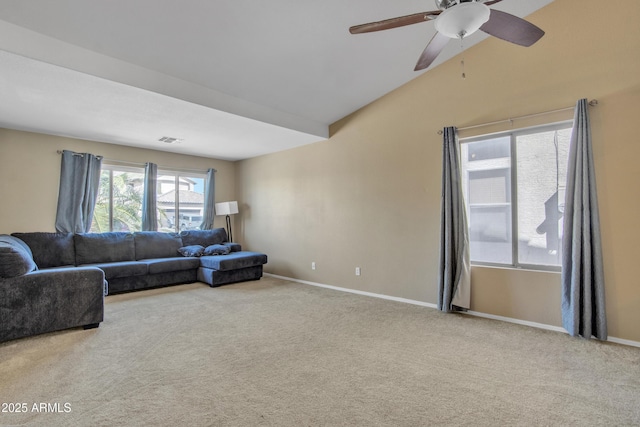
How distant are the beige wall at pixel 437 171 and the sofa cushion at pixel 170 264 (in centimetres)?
150

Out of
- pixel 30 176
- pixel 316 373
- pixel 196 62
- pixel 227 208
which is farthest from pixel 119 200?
pixel 316 373

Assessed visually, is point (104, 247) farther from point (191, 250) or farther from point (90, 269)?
point (90, 269)

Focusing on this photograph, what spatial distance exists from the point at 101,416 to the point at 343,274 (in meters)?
3.54

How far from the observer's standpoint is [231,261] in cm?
505

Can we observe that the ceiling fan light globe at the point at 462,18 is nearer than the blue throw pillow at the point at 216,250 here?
Yes

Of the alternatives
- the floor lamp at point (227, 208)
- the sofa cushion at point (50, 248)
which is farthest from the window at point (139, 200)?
the sofa cushion at point (50, 248)

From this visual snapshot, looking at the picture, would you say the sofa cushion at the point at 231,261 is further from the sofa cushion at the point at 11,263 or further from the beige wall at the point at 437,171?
the sofa cushion at the point at 11,263

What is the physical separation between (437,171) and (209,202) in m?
4.72

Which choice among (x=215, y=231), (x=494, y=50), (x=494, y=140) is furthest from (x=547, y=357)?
(x=215, y=231)

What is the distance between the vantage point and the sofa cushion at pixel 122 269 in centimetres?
438

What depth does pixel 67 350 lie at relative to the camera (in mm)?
2592

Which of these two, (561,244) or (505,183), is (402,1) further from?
(561,244)

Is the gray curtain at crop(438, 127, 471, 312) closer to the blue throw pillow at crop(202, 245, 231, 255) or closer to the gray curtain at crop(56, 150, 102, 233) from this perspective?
the blue throw pillow at crop(202, 245, 231, 255)

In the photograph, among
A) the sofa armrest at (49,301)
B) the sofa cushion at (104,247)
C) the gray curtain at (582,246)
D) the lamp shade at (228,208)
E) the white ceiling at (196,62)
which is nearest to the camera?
the white ceiling at (196,62)
